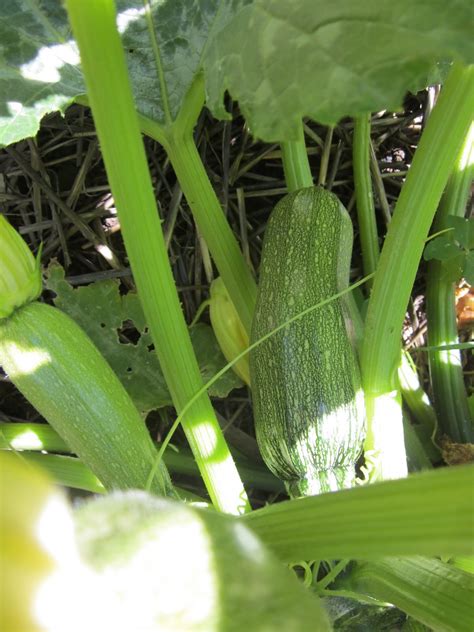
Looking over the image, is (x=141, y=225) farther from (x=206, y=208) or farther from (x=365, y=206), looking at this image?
(x=365, y=206)

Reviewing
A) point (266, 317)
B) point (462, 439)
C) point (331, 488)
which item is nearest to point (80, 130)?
point (266, 317)

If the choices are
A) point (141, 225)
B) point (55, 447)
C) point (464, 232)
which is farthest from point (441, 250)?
point (55, 447)

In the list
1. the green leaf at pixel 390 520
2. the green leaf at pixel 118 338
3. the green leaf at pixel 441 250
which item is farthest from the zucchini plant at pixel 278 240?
the green leaf at pixel 118 338

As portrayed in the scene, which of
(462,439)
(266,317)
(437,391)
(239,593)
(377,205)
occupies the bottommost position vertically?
(239,593)

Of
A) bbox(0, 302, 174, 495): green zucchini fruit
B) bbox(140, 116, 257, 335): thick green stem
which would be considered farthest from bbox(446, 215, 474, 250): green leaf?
bbox(0, 302, 174, 495): green zucchini fruit

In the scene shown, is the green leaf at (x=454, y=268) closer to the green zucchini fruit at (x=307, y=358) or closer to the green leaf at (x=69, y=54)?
the green zucchini fruit at (x=307, y=358)

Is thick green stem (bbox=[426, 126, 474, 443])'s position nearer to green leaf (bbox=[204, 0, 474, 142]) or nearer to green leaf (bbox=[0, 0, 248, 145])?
green leaf (bbox=[0, 0, 248, 145])

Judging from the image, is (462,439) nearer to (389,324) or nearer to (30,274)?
(389,324)
